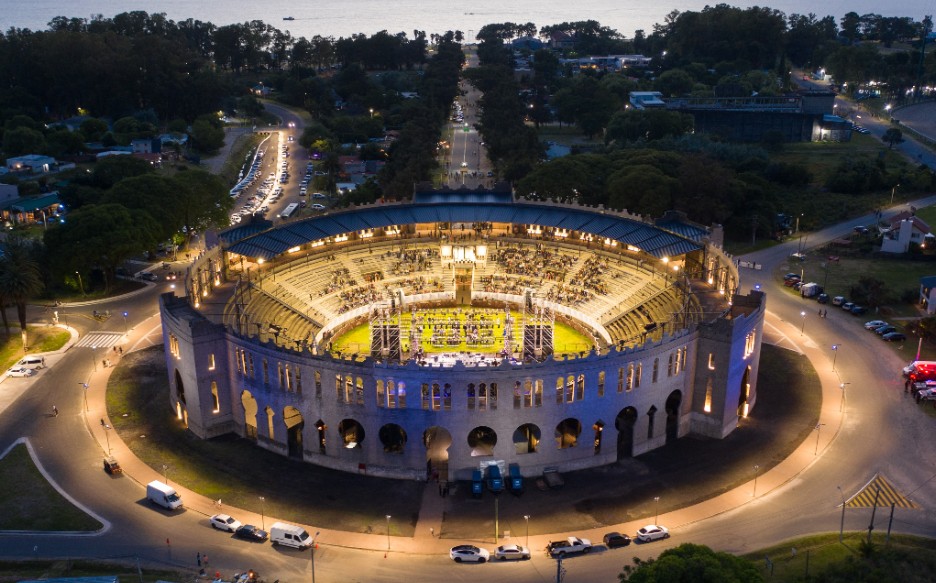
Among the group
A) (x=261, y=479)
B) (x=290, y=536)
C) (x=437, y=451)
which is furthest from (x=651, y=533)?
(x=261, y=479)

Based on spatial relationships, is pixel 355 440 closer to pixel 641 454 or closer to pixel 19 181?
pixel 641 454

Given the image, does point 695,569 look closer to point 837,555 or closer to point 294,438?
point 837,555

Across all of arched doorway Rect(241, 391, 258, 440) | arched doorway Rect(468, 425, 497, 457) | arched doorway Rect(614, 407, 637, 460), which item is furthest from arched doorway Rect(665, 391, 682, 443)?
arched doorway Rect(241, 391, 258, 440)

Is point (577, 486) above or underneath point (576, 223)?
underneath

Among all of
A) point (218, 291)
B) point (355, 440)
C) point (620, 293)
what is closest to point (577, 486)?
point (355, 440)

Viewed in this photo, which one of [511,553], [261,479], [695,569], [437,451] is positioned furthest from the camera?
[437,451]

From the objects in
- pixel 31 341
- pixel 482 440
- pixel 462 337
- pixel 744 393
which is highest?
pixel 462 337
